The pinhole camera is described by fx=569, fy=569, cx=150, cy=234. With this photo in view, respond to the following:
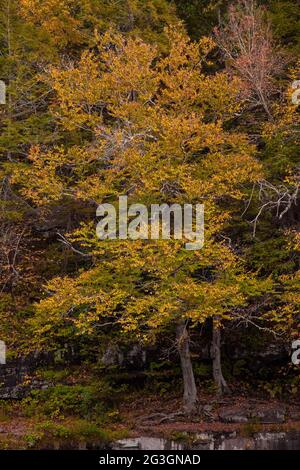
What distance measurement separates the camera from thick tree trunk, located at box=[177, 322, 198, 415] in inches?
686

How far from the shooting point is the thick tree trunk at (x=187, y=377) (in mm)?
17422

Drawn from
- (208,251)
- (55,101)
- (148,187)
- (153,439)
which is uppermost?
(55,101)

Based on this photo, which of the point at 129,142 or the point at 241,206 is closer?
the point at 129,142

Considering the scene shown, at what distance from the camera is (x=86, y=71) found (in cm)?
1969

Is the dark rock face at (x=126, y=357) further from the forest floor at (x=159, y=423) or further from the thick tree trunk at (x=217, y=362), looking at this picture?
the thick tree trunk at (x=217, y=362)

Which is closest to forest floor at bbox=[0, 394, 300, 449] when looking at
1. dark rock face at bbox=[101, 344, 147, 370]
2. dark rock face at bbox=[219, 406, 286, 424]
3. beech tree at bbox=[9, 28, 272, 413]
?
dark rock face at bbox=[219, 406, 286, 424]

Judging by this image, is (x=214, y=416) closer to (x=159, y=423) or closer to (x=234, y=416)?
(x=234, y=416)

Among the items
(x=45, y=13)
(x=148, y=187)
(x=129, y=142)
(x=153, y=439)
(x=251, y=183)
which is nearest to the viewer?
(x=153, y=439)

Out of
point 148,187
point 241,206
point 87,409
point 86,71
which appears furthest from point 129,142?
point 87,409

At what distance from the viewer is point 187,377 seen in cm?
1775

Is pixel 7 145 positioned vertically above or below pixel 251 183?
above

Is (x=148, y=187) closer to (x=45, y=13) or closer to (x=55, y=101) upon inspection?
(x=55, y=101)

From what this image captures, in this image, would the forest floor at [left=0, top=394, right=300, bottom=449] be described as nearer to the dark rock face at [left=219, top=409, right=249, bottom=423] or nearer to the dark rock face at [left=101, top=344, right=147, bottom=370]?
the dark rock face at [left=219, top=409, right=249, bottom=423]

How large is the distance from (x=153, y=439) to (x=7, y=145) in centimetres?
1152
